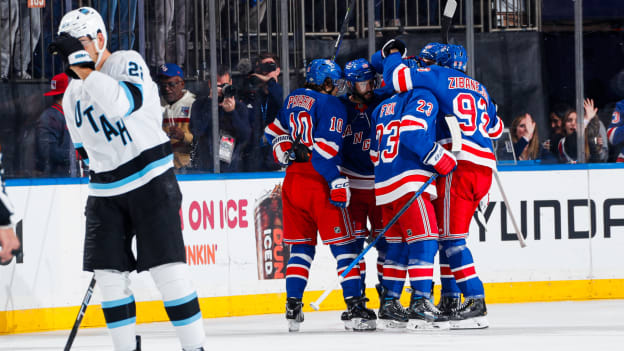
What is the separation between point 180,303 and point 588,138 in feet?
13.7

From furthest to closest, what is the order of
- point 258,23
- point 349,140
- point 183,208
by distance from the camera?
point 258,23 < point 183,208 < point 349,140

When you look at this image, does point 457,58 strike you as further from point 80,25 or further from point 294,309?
point 80,25

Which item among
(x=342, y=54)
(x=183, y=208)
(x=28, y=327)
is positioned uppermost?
(x=342, y=54)

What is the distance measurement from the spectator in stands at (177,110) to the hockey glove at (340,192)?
163 cm

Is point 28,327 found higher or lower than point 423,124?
lower

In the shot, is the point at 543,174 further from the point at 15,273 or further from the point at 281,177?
the point at 15,273

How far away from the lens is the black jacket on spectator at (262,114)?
22.3ft

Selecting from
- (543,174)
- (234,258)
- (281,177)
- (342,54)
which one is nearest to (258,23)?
(342,54)

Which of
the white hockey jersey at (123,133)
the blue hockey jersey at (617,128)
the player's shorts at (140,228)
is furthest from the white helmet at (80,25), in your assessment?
the blue hockey jersey at (617,128)

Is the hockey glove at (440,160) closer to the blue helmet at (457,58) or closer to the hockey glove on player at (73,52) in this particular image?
the blue helmet at (457,58)

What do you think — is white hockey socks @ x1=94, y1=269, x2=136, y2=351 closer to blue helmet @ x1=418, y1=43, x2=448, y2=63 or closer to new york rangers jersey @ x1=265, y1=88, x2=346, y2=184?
new york rangers jersey @ x1=265, y1=88, x2=346, y2=184

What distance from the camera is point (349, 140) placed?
555 cm

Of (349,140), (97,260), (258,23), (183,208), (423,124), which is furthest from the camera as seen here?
(258,23)

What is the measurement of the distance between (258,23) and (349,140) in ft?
5.26
